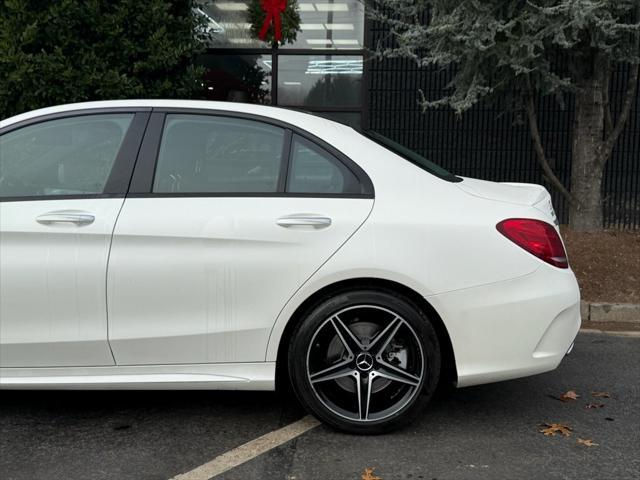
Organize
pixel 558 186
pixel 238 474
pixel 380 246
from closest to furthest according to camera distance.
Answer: pixel 238 474, pixel 380 246, pixel 558 186

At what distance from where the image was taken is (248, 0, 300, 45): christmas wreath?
9242 mm

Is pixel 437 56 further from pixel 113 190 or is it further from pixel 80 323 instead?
pixel 80 323

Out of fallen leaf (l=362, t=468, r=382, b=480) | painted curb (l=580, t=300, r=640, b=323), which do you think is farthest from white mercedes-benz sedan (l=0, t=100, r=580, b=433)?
painted curb (l=580, t=300, r=640, b=323)

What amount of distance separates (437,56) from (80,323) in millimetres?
4311

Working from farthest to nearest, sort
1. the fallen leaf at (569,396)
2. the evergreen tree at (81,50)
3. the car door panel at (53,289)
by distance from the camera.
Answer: the evergreen tree at (81,50), the fallen leaf at (569,396), the car door panel at (53,289)

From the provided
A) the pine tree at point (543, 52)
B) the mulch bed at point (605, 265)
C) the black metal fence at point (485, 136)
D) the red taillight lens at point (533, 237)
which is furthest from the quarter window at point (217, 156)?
the black metal fence at point (485, 136)

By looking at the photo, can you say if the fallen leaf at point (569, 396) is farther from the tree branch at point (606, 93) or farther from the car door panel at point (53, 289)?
the tree branch at point (606, 93)

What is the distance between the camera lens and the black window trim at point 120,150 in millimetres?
3246

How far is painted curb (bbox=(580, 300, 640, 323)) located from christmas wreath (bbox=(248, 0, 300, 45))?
18.7 ft

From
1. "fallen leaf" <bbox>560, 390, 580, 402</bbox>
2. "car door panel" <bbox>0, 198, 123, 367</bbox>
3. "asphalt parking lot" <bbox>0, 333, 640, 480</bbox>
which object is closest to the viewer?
"asphalt parking lot" <bbox>0, 333, 640, 480</bbox>

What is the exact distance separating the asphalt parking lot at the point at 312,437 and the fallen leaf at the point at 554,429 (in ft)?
0.11

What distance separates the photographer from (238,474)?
2922 mm

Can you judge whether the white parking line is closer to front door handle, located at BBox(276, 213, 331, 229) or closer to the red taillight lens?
front door handle, located at BBox(276, 213, 331, 229)

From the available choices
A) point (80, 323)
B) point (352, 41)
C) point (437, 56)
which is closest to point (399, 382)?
point (80, 323)
